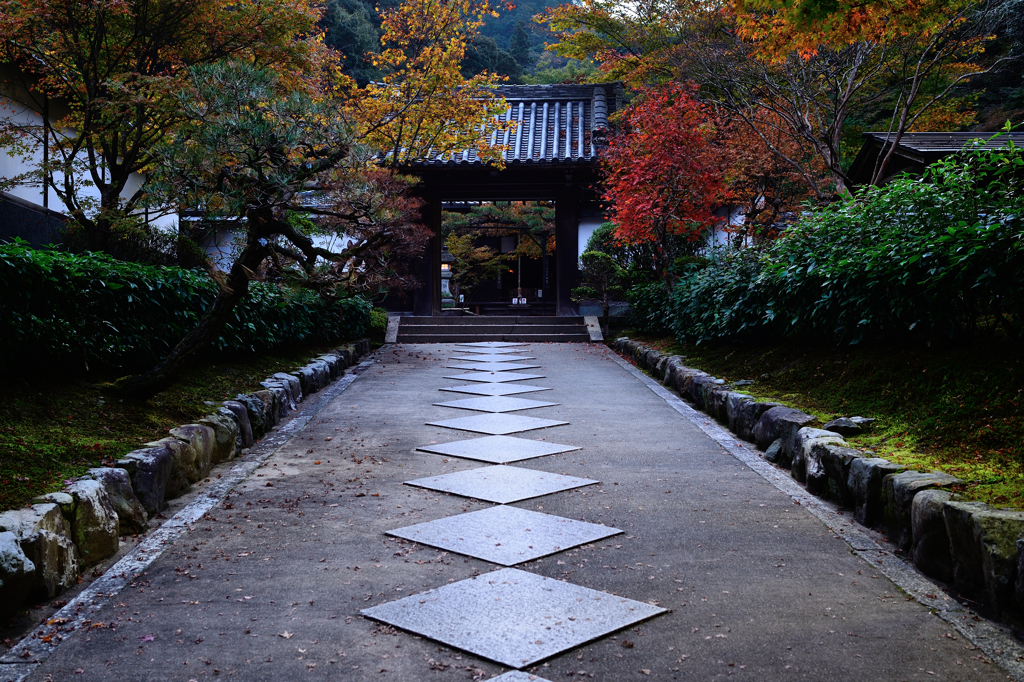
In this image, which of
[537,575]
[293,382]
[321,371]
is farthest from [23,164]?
[537,575]

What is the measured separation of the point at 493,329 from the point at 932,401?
11.3m

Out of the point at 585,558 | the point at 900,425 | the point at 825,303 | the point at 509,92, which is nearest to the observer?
the point at 585,558

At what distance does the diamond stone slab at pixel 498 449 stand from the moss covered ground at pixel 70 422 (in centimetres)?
192

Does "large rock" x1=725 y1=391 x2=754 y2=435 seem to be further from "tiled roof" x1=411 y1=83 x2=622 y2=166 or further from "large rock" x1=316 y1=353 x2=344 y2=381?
"tiled roof" x1=411 y1=83 x2=622 y2=166

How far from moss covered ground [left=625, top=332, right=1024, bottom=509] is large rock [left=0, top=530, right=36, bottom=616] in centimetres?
406

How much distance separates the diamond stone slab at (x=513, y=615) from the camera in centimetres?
282

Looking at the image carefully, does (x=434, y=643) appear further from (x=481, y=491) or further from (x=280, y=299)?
(x=280, y=299)

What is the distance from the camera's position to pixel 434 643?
2.84 m

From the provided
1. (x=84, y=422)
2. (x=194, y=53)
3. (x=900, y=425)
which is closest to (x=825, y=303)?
(x=900, y=425)

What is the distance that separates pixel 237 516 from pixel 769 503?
321 cm

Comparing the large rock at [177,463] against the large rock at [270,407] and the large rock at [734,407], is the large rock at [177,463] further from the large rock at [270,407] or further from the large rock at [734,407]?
the large rock at [734,407]

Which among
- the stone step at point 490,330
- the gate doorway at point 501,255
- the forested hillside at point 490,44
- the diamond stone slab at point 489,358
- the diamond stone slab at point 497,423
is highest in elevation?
the forested hillside at point 490,44

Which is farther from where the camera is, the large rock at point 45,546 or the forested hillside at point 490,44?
the forested hillside at point 490,44

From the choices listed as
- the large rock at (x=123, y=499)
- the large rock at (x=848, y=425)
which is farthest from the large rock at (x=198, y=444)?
the large rock at (x=848, y=425)
